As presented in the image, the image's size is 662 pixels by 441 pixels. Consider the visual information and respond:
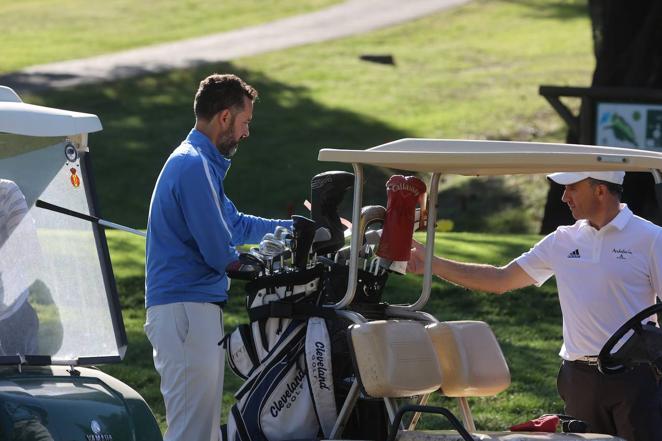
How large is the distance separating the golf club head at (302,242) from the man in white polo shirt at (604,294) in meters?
0.56

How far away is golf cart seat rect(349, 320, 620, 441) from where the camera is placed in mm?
4605

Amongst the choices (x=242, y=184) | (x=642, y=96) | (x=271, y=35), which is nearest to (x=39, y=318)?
(x=642, y=96)

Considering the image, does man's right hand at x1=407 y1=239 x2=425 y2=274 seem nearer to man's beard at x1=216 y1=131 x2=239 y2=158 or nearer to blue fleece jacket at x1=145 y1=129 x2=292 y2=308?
blue fleece jacket at x1=145 y1=129 x2=292 y2=308

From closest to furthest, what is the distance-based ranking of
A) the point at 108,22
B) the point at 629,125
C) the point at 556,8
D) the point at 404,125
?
the point at 629,125, the point at 404,125, the point at 108,22, the point at 556,8

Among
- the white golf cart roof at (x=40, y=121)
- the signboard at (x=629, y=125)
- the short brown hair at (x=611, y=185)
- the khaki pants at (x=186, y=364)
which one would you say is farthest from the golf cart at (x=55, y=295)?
the signboard at (x=629, y=125)

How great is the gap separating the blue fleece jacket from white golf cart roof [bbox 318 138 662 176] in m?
0.60

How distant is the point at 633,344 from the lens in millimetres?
4812

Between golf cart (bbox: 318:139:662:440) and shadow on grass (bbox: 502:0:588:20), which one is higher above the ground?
shadow on grass (bbox: 502:0:588:20)

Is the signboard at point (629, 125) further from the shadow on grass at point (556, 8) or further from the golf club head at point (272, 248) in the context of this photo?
the shadow on grass at point (556, 8)

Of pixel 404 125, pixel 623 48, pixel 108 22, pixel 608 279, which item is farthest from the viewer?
pixel 108 22

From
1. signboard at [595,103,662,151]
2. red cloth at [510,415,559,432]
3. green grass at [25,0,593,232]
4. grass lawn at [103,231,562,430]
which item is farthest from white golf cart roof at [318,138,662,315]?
green grass at [25,0,593,232]

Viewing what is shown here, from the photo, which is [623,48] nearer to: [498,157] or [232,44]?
[498,157]

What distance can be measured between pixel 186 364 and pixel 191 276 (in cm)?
34

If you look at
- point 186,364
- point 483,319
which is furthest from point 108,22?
point 186,364
